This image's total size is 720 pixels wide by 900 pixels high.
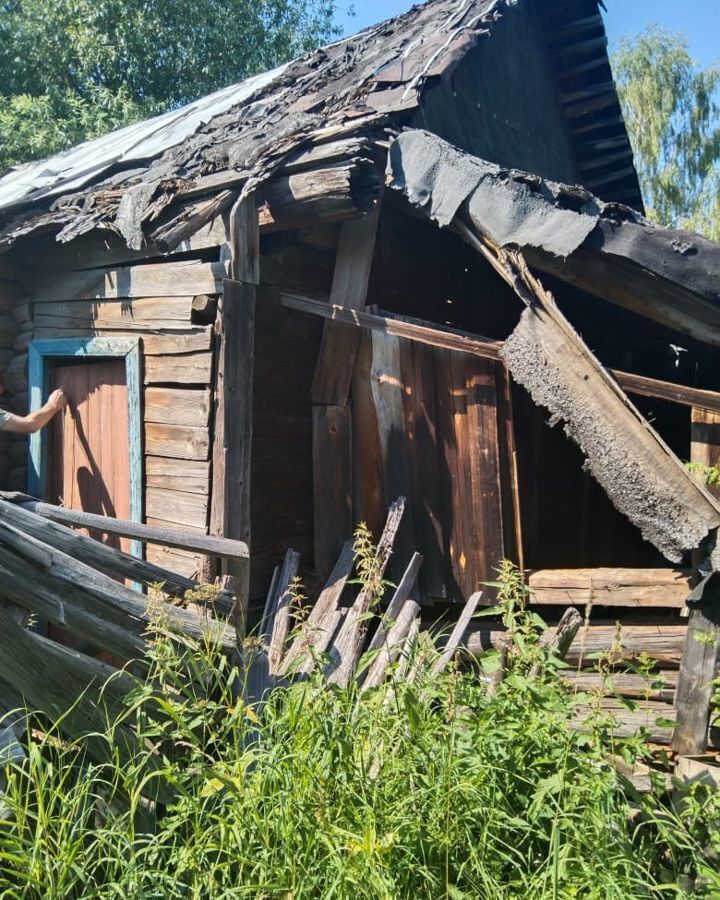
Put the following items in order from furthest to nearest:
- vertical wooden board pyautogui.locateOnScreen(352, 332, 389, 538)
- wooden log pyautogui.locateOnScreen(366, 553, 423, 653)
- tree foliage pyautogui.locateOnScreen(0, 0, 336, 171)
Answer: tree foliage pyautogui.locateOnScreen(0, 0, 336, 171), vertical wooden board pyautogui.locateOnScreen(352, 332, 389, 538), wooden log pyautogui.locateOnScreen(366, 553, 423, 653)

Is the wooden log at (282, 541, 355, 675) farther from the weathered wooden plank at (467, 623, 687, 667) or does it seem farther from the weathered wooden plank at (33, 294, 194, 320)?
the weathered wooden plank at (33, 294, 194, 320)

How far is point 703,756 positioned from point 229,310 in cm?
333

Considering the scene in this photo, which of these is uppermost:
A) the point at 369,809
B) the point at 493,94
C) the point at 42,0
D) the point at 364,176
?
the point at 42,0

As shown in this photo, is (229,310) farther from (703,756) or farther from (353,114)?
(703,756)

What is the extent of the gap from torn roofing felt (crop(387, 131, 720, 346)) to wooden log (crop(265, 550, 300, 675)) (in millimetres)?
2079

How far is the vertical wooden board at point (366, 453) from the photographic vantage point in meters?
5.15

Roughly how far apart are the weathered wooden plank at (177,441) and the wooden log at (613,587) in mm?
2088

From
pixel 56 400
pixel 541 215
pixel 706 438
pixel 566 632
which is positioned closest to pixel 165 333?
pixel 56 400

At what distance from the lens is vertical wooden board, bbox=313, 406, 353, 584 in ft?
17.4

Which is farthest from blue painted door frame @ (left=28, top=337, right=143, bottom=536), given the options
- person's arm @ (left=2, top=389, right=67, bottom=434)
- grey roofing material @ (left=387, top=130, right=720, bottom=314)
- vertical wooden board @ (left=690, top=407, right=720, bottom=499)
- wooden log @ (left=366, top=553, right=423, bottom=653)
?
vertical wooden board @ (left=690, top=407, right=720, bottom=499)

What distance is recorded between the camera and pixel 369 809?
248 cm

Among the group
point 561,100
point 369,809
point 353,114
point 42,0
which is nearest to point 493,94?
point 561,100

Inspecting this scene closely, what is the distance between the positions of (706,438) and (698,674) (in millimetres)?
1100

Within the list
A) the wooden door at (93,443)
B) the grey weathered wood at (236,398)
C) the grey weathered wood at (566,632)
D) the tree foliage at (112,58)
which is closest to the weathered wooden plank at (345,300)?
the grey weathered wood at (236,398)
